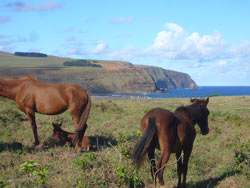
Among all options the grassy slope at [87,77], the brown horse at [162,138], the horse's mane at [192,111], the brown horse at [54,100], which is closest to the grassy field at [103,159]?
the brown horse at [162,138]

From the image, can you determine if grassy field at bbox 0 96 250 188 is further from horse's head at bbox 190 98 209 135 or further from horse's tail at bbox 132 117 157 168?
horse's head at bbox 190 98 209 135

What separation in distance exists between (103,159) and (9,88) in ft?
17.8

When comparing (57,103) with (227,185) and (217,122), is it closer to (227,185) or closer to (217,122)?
(227,185)

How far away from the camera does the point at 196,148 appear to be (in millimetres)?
10930

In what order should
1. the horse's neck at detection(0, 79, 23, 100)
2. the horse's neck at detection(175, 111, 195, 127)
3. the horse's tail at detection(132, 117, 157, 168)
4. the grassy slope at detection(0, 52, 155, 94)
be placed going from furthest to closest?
the grassy slope at detection(0, 52, 155, 94) < the horse's neck at detection(0, 79, 23, 100) < the horse's neck at detection(175, 111, 195, 127) < the horse's tail at detection(132, 117, 157, 168)

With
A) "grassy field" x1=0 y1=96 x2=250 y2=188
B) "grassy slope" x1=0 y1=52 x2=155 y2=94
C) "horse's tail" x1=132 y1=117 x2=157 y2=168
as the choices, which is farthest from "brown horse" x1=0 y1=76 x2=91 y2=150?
"grassy slope" x1=0 y1=52 x2=155 y2=94

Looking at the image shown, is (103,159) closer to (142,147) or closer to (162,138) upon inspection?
(142,147)

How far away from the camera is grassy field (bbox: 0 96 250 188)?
20.6 feet

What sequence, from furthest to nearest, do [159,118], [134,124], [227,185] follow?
[134,124] → [227,185] → [159,118]

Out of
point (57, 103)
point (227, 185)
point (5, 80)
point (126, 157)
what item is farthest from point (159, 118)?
point (5, 80)

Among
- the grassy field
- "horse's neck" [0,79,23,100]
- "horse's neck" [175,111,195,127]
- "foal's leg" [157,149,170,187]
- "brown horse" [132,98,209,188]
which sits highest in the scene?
"horse's neck" [0,79,23,100]

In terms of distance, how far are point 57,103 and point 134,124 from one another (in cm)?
550

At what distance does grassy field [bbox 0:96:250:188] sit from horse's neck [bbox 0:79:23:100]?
165cm

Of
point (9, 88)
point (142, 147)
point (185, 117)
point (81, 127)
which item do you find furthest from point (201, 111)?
point (9, 88)
